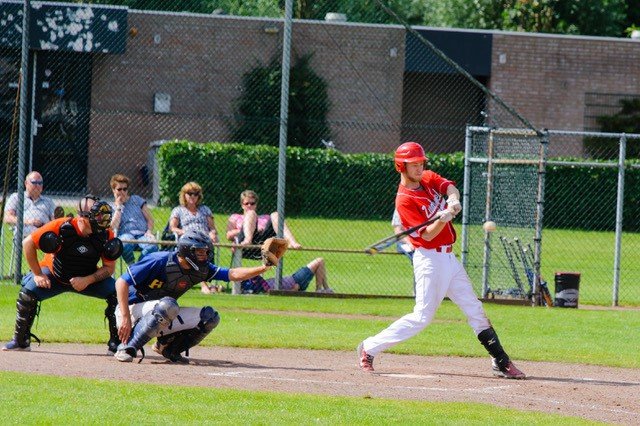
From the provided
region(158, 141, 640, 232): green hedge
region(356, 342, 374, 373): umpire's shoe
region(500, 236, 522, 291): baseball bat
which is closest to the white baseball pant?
region(356, 342, 374, 373): umpire's shoe

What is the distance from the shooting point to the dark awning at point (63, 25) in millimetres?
16781

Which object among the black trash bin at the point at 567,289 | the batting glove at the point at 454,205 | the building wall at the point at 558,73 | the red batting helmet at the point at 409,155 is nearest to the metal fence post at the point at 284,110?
the black trash bin at the point at 567,289

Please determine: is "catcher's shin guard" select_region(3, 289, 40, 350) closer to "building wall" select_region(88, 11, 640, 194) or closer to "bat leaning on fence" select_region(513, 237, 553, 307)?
"bat leaning on fence" select_region(513, 237, 553, 307)

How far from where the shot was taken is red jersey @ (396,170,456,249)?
9.63 m

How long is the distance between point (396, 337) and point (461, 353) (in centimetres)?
198

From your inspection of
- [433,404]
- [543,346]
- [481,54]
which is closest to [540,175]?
[543,346]

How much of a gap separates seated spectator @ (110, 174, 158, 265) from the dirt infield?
15.4 ft

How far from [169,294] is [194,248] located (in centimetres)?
68

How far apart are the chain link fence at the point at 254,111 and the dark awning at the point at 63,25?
0.04 m

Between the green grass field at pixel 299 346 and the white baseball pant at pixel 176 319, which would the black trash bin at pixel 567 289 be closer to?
the green grass field at pixel 299 346

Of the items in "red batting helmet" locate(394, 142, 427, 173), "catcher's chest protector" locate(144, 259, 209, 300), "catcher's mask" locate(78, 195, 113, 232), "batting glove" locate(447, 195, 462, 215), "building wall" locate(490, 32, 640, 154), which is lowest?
"catcher's chest protector" locate(144, 259, 209, 300)

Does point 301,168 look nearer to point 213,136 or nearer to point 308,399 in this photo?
point 213,136

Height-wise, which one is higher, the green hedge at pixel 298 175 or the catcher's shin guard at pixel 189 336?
the green hedge at pixel 298 175

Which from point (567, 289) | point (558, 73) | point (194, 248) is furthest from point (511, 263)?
point (558, 73)
